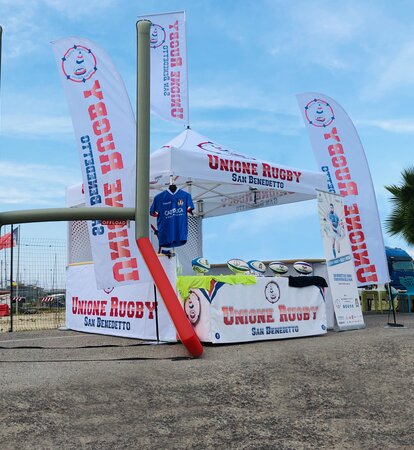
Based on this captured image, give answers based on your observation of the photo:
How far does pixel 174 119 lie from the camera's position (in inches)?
483

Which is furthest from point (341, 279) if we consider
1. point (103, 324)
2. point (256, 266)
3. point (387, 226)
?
point (387, 226)

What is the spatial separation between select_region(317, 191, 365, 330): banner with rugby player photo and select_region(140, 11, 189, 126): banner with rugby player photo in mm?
3775

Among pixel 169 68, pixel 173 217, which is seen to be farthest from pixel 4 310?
pixel 173 217

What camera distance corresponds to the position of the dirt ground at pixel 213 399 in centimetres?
457

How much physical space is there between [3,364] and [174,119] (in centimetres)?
701

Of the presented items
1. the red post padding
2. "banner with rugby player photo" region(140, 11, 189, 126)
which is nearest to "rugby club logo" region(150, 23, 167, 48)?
"banner with rugby player photo" region(140, 11, 189, 126)

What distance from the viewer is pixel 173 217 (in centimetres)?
859

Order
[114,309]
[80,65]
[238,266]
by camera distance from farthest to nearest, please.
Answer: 1. [114,309]
2. [238,266]
3. [80,65]

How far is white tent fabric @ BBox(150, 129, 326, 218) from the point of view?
9.19 m

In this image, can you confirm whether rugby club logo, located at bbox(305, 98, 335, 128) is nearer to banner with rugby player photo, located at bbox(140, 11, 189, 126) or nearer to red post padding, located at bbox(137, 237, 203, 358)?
banner with rugby player photo, located at bbox(140, 11, 189, 126)

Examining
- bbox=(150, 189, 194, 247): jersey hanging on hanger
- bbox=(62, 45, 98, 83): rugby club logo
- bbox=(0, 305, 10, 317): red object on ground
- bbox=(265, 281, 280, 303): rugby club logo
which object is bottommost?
bbox=(0, 305, 10, 317): red object on ground

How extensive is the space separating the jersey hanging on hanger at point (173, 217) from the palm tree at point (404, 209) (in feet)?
43.8

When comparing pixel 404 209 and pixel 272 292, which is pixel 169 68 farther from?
pixel 404 209

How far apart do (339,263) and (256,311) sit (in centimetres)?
232
